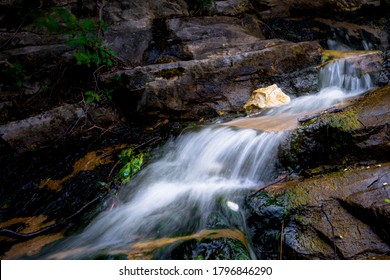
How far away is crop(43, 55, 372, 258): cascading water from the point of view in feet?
8.71

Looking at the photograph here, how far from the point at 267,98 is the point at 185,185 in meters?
2.42

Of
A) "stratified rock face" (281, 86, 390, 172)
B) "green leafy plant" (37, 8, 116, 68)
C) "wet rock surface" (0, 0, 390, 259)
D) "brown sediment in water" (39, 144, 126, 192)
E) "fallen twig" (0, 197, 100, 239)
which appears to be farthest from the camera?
"green leafy plant" (37, 8, 116, 68)

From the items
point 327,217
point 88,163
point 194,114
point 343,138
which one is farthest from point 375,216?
point 88,163

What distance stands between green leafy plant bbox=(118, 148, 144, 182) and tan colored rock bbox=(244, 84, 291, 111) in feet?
7.25

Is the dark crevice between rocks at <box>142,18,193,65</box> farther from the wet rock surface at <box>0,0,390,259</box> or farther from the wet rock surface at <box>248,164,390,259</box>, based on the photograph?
the wet rock surface at <box>248,164,390,259</box>

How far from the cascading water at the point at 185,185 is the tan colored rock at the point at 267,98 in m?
0.46

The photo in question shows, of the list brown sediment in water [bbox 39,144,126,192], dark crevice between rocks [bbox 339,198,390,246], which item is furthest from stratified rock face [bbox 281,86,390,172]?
brown sediment in water [bbox 39,144,126,192]

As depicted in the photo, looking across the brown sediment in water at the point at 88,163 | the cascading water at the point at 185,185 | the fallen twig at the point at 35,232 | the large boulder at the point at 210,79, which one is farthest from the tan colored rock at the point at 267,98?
the fallen twig at the point at 35,232

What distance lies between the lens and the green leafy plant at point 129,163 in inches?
143

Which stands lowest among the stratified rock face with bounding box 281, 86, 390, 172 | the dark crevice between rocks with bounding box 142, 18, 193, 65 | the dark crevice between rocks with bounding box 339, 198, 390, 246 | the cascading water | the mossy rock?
the cascading water

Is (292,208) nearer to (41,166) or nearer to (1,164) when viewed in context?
(41,166)

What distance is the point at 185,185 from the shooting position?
336cm

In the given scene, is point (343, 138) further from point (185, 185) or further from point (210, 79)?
point (210, 79)

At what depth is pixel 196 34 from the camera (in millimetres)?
5832
